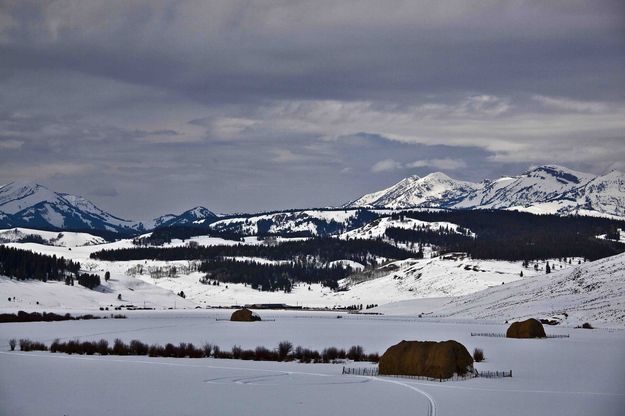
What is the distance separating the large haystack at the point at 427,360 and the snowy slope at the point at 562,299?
65971 millimetres

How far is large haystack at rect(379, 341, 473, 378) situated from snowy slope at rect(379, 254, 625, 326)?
6597cm

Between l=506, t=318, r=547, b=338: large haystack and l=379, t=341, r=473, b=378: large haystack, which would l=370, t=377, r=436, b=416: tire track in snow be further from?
l=506, t=318, r=547, b=338: large haystack

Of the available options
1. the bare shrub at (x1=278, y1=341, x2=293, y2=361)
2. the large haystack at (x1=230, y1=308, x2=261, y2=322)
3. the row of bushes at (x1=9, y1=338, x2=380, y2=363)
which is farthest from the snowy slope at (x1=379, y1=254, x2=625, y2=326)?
the bare shrub at (x1=278, y1=341, x2=293, y2=361)

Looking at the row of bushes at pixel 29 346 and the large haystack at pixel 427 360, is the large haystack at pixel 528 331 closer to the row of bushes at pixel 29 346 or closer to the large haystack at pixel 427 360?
the large haystack at pixel 427 360

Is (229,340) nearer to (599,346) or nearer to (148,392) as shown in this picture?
(599,346)

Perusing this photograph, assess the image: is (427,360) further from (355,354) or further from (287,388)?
(355,354)

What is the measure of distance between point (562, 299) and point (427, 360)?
97554 mm

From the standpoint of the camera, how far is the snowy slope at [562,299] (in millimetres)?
124775

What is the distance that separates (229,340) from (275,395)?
45099 millimetres

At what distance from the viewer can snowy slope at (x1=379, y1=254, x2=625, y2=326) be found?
125 metres

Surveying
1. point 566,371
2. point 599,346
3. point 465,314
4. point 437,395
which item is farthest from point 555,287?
point 437,395

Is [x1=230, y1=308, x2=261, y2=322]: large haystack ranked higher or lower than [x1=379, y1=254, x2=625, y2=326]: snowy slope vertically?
lower

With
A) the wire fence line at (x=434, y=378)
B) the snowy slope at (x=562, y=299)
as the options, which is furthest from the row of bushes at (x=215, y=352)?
the snowy slope at (x=562, y=299)

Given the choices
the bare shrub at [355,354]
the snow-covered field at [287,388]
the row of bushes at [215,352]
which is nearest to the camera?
the snow-covered field at [287,388]
